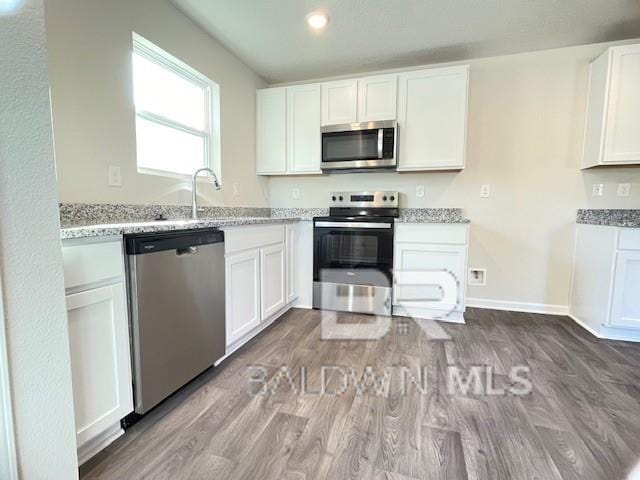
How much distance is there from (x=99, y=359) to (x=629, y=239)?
325cm

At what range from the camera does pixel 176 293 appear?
148cm

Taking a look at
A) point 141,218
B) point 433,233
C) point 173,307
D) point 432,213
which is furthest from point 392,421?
point 432,213

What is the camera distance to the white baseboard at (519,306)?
9.58ft

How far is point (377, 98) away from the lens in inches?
114

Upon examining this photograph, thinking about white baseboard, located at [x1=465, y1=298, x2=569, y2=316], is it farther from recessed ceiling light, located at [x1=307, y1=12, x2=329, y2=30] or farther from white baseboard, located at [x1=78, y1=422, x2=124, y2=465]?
white baseboard, located at [x1=78, y1=422, x2=124, y2=465]

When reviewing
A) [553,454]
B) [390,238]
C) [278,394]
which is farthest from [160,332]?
[390,238]

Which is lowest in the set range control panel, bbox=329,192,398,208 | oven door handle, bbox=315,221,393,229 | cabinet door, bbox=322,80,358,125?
oven door handle, bbox=315,221,393,229

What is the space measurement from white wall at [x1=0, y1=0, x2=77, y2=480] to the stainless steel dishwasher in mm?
430

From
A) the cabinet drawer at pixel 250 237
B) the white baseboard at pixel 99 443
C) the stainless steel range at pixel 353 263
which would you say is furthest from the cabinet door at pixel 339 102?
the white baseboard at pixel 99 443

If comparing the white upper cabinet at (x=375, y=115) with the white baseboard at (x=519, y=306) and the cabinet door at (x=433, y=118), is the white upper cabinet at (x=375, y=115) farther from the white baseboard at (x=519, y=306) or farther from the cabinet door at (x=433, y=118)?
the white baseboard at (x=519, y=306)

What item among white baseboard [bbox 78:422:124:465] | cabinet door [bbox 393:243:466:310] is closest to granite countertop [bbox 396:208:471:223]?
cabinet door [bbox 393:243:466:310]

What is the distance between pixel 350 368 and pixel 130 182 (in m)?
1.74

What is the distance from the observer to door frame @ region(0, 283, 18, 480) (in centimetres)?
73

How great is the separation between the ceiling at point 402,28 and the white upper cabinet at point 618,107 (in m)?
0.26
